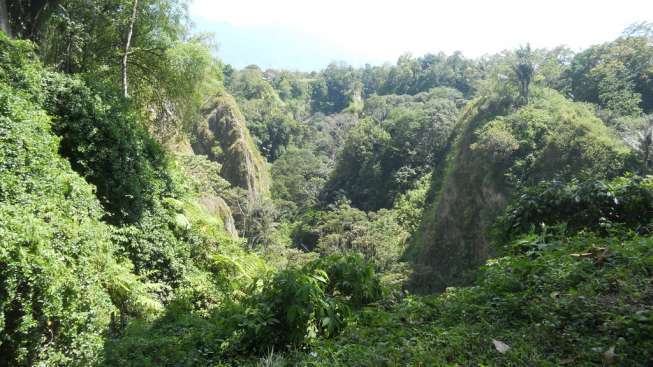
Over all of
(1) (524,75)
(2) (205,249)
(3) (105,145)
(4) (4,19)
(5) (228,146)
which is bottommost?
(2) (205,249)

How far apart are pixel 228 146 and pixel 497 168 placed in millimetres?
22989

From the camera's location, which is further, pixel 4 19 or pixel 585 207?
pixel 4 19

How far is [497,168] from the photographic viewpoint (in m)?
24.1

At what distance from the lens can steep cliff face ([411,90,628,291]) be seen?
823 inches

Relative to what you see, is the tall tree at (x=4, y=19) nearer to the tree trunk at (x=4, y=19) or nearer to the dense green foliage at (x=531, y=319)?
the tree trunk at (x=4, y=19)

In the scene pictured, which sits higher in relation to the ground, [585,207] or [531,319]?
[585,207]

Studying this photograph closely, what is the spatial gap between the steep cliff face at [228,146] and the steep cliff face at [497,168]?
16.6 meters

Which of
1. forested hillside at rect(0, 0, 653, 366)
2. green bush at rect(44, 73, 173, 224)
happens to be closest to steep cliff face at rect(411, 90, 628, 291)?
forested hillside at rect(0, 0, 653, 366)

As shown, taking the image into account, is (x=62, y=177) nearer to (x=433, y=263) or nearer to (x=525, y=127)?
(x=433, y=263)

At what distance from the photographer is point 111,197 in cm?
822

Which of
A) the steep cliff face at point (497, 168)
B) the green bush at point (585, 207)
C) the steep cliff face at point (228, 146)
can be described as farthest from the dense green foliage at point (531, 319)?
the steep cliff face at point (228, 146)

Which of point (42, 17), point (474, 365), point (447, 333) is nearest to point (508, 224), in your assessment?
point (447, 333)

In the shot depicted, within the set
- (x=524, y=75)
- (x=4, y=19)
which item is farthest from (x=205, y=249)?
(x=524, y=75)

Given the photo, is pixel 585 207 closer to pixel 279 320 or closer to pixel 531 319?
pixel 531 319
